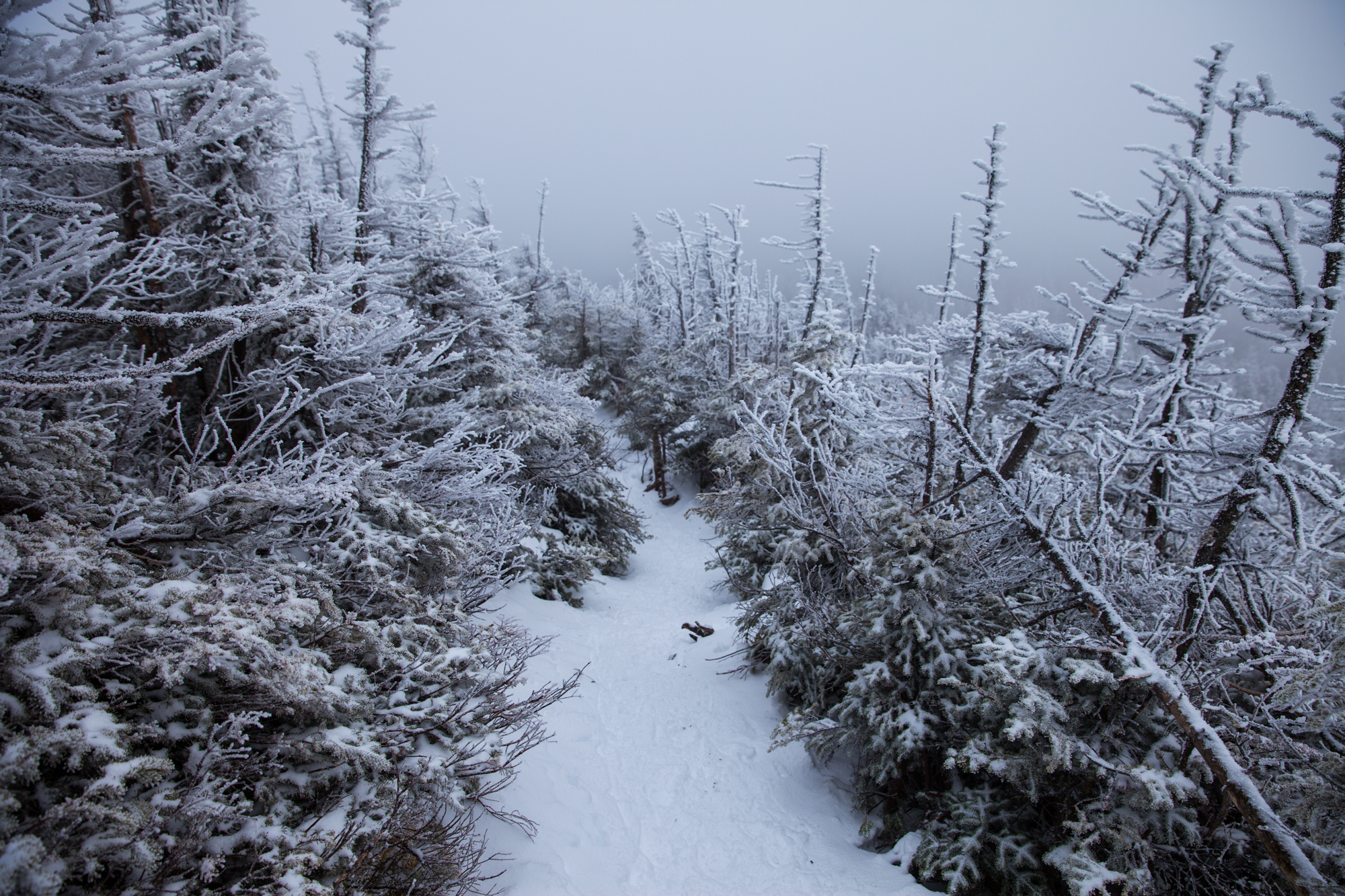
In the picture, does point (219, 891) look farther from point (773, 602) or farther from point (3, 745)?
point (773, 602)

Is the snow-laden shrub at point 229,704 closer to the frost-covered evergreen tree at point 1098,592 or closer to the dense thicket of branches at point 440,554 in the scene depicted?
the dense thicket of branches at point 440,554

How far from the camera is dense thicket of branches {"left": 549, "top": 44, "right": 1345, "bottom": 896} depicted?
3.81 m

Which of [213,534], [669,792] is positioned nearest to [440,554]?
[213,534]

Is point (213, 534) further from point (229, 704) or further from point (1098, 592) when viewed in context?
point (1098, 592)

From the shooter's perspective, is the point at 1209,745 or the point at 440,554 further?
the point at 440,554

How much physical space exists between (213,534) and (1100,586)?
7.00 metres

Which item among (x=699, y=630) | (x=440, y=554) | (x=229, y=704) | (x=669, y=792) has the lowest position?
(x=699, y=630)

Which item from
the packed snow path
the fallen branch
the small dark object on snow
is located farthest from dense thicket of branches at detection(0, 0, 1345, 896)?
the small dark object on snow

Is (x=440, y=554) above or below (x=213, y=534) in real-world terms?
below

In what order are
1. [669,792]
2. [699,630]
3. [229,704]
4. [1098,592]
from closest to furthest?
[229,704]
[1098,592]
[669,792]
[699,630]

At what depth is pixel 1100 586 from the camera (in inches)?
167

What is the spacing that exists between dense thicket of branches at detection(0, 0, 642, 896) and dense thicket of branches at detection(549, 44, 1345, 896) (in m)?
3.76

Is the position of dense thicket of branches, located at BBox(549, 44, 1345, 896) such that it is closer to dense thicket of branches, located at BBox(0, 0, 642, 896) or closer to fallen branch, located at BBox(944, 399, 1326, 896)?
fallen branch, located at BBox(944, 399, 1326, 896)

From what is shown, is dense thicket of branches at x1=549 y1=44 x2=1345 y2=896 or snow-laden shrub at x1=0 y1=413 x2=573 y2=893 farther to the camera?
dense thicket of branches at x1=549 y1=44 x2=1345 y2=896
